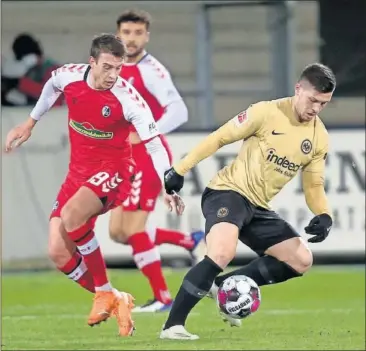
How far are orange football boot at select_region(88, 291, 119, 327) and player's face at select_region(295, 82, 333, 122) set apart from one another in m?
1.64

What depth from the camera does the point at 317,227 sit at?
28.5ft

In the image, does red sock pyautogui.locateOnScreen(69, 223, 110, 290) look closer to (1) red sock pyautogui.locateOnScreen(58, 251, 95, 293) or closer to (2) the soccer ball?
(1) red sock pyautogui.locateOnScreen(58, 251, 95, 293)

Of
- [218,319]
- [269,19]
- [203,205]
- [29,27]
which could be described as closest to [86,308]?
[218,319]

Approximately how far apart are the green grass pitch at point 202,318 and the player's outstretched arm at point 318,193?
35.1 inches

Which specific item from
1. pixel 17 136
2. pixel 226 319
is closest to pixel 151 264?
pixel 226 319

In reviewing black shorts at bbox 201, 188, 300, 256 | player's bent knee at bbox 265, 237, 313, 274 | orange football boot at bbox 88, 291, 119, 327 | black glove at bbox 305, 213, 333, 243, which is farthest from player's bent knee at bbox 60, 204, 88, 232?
black glove at bbox 305, 213, 333, 243

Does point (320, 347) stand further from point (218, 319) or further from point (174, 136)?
point (174, 136)

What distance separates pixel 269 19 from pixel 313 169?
7.45 meters

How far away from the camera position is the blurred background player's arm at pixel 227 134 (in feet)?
27.5

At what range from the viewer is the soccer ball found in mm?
8734

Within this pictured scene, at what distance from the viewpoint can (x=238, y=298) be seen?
8734 millimetres

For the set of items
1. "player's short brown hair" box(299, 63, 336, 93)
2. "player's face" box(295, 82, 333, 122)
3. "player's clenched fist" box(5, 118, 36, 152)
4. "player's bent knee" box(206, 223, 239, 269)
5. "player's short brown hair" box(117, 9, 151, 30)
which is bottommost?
"player's bent knee" box(206, 223, 239, 269)

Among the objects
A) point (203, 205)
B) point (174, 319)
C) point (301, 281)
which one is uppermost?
point (203, 205)

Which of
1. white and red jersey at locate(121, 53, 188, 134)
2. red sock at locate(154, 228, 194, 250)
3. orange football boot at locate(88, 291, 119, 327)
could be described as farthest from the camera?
red sock at locate(154, 228, 194, 250)
